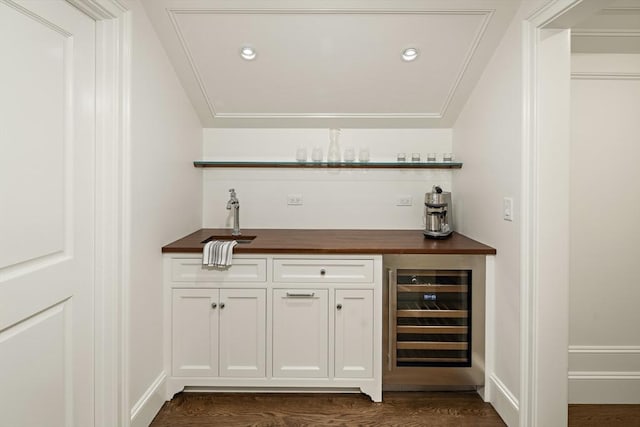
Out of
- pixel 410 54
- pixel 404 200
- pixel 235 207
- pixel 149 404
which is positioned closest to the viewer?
pixel 149 404

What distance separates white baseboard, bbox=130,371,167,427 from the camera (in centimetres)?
178

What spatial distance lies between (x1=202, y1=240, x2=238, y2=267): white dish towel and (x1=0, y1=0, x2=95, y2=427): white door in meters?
0.58

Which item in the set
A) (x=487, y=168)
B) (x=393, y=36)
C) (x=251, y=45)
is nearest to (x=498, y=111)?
(x=487, y=168)

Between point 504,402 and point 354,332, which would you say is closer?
point 504,402

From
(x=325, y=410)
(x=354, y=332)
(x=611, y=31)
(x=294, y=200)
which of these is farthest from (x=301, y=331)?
(x=611, y=31)

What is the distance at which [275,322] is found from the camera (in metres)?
2.12

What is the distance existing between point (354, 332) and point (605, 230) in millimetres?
1595

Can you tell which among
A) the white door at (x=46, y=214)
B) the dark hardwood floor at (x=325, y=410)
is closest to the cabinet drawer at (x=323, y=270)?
the dark hardwood floor at (x=325, y=410)

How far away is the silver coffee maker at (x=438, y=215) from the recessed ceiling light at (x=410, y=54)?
2.80 ft

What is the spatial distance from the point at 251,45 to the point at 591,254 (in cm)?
238

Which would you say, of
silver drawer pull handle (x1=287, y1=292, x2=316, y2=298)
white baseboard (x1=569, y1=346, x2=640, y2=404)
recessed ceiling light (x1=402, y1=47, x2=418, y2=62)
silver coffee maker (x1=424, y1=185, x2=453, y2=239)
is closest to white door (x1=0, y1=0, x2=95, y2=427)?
silver drawer pull handle (x1=287, y1=292, x2=316, y2=298)

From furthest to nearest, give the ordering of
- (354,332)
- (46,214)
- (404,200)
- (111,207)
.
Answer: (404,200) < (354,332) < (111,207) < (46,214)

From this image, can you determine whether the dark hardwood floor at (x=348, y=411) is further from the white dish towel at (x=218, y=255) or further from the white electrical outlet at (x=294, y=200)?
the white electrical outlet at (x=294, y=200)

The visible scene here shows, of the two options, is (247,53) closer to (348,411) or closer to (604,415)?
(348,411)
